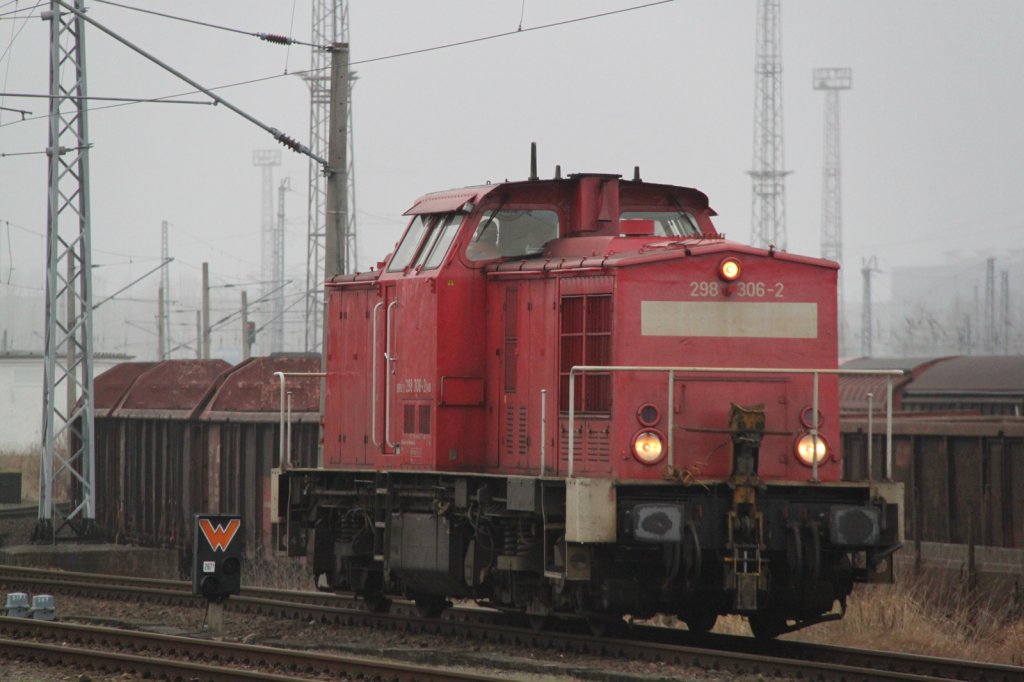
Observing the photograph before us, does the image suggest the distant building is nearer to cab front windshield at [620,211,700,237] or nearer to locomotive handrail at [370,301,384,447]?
locomotive handrail at [370,301,384,447]

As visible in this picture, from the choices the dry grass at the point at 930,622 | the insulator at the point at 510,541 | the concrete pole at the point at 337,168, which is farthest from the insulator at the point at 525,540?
the concrete pole at the point at 337,168

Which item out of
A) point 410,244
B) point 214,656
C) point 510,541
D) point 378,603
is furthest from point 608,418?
point 378,603

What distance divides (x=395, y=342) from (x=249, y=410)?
36.4ft

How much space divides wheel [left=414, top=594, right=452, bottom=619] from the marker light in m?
4.17

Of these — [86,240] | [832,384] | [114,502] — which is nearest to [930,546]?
[832,384]

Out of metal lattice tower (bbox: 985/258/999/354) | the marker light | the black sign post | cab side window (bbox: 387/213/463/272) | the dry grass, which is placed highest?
metal lattice tower (bbox: 985/258/999/354)

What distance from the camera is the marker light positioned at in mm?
10648

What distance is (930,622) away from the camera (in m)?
13.1

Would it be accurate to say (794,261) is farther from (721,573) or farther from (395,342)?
(395,342)

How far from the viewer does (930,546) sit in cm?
1603

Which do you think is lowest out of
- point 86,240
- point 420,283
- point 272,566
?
point 272,566

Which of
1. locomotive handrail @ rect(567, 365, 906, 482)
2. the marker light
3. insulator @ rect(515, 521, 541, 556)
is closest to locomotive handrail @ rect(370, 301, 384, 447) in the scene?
insulator @ rect(515, 521, 541, 556)

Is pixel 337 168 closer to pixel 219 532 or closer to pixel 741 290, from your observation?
pixel 219 532

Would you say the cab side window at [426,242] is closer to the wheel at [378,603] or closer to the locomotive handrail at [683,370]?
the locomotive handrail at [683,370]
